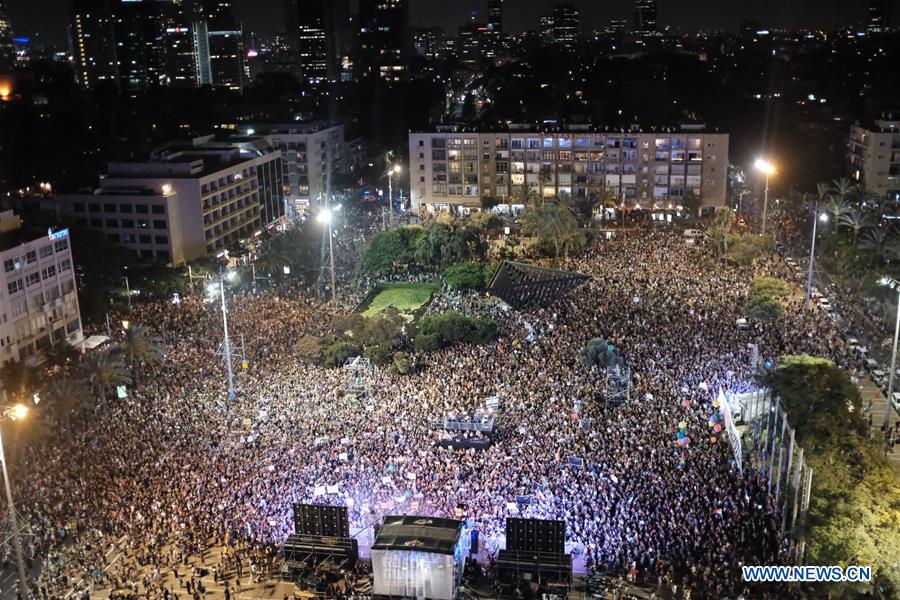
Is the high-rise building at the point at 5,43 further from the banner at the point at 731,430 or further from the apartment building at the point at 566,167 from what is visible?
the banner at the point at 731,430

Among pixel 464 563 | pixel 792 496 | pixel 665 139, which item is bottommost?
pixel 464 563

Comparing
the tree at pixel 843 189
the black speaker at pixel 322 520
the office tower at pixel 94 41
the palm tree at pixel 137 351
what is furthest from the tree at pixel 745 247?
the office tower at pixel 94 41

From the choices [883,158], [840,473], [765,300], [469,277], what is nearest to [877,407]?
[765,300]

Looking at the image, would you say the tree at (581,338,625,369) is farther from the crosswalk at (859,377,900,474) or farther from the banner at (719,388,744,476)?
the crosswalk at (859,377,900,474)

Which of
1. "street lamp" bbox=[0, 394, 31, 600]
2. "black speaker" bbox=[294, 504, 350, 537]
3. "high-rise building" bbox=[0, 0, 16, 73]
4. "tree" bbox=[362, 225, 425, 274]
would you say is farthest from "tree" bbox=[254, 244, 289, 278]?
"high-rise building" bbox=[0, 0, 16, 73]

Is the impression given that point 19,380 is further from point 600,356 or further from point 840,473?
point 840,473

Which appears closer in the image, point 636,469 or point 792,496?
point 792,496

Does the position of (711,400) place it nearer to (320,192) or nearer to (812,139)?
(320,192)

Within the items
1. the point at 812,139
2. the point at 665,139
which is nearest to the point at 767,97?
the point at 812,139
